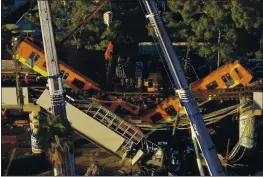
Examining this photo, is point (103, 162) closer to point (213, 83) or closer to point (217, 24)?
point (213, 83)

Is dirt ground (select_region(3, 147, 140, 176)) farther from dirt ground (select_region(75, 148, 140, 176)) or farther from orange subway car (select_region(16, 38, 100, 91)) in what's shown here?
orange subway car (select_region(16, 38, 100, 91))

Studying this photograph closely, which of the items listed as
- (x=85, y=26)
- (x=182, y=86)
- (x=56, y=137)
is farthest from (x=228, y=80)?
(x=56, y=137)

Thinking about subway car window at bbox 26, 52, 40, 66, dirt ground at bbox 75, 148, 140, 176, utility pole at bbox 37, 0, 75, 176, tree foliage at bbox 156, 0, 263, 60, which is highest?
tree foliage at bbox 156, 0, 263, 60

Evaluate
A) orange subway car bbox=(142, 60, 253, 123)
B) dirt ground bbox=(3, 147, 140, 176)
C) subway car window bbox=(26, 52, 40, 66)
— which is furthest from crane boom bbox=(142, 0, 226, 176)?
subway car window bbox=(26, 52, 40, 66)

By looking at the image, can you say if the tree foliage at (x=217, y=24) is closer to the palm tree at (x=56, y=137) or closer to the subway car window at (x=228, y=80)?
the subway car window at (x=228, y=80)

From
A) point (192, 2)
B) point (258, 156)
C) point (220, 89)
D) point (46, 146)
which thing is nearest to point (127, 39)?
Answer: point (192, 2)

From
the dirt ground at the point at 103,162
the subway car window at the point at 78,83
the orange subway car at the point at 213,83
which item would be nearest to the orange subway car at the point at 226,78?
the orange subway car at the point at 213,83
